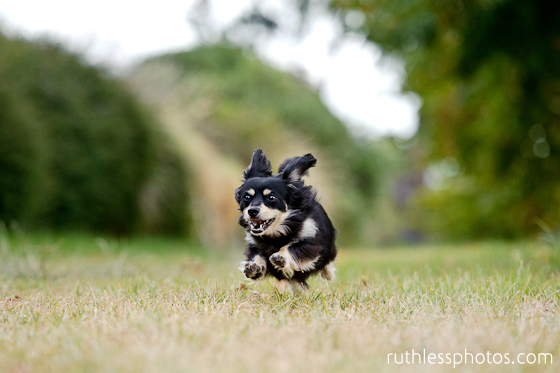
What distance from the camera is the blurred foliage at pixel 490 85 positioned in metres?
6.10

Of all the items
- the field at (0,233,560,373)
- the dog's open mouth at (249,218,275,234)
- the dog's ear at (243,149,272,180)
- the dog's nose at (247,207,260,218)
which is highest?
the dog's ear at (243,149,272,180)

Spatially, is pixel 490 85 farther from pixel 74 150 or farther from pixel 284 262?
pixel 74 150

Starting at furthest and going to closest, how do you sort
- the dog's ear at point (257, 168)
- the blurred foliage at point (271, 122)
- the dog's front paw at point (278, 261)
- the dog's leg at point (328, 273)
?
the blurred foliage at point (271, 122) → the dog's leg at point (328, 273) → the dog's ear at point (257, 168) → the dog's front paw at point (278, 261)

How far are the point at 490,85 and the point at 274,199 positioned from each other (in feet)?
17.2

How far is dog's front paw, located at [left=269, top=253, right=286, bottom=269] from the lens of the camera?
326 cm

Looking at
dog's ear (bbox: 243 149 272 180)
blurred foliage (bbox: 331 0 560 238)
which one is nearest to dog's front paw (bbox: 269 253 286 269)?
dog's ear (bbox: 243 149 272 180)

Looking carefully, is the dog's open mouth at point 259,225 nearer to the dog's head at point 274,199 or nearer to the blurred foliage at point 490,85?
the dog's head at point 274,199

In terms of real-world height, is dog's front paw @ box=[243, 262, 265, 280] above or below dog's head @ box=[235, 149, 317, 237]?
below

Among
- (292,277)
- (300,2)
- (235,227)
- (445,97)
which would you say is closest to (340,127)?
(235,227)

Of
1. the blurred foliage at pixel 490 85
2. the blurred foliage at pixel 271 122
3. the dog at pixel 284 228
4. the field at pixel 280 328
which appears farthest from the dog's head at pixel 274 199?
the blurred foliage at pixel 271 122

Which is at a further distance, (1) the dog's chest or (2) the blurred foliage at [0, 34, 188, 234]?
(2) the blurred foliage at [0, 34, 188, 234]

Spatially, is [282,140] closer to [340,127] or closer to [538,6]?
[340,127]

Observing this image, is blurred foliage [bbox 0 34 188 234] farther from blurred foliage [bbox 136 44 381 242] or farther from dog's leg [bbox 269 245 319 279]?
dog's leg [bbox 269 245 319 279]

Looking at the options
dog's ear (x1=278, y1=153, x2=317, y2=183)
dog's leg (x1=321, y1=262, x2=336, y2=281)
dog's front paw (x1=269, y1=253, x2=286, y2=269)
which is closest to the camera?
dog's front paw (x1=269, y1=253, x2=286, y2=269)
